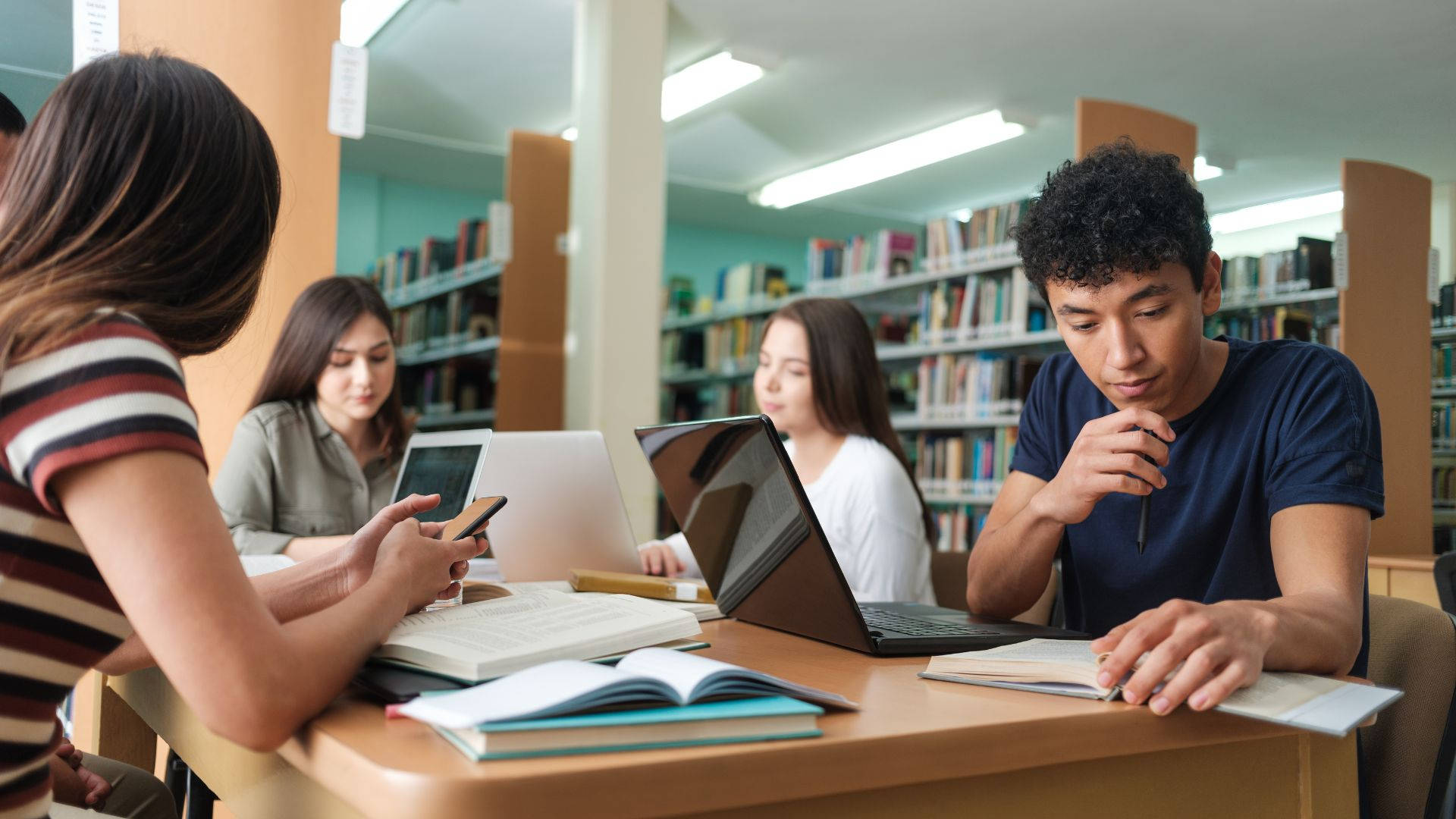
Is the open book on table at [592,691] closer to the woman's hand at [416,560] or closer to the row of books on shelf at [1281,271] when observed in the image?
the woman's hand at [416,560]

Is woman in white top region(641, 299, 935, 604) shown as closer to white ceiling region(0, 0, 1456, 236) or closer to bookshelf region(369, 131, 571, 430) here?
bookshelf region(369, 131, 571, 430)

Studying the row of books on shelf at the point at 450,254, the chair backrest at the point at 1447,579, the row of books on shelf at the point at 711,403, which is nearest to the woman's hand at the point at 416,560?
A: the chair backrest at the point at 1447,579

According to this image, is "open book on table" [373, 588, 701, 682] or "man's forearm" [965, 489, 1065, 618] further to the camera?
"man's forearm" [965, 489, 1065, 618]

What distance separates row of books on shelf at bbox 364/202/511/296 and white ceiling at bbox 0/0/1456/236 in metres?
0.87

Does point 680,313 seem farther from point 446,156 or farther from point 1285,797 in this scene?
point 1285,797

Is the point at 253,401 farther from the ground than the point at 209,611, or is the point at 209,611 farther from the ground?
the point at 253,401

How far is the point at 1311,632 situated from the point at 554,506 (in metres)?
1.09

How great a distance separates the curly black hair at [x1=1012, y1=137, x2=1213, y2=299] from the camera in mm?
1206

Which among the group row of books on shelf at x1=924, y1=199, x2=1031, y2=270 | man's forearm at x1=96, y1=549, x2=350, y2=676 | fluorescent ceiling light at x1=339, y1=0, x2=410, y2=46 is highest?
fluorescent ceiling light at x1=339, y1=0, x2=410, y2=46

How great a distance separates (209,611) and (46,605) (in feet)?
0.52

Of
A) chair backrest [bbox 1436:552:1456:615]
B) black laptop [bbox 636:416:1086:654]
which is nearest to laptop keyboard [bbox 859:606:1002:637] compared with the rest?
black laptop [bbox 636:416:1086:654]

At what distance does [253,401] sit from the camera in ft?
8.24

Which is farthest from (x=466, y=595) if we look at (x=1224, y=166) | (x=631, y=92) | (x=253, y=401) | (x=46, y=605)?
(x=1224, y=166)

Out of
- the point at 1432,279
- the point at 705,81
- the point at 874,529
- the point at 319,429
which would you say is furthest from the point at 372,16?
the point at 1432,279
